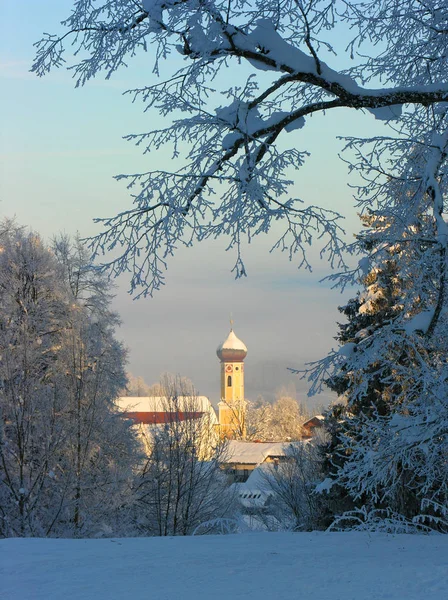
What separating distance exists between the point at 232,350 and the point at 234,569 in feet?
479

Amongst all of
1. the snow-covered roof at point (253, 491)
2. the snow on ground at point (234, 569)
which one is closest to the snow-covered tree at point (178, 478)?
the snow on ground at point (234, 569)

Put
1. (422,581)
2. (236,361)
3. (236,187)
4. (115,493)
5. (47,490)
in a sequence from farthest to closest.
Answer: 1. (236,361)
2. (115,493)
3. (47,490)
4. (236,187)
5. (422,581)

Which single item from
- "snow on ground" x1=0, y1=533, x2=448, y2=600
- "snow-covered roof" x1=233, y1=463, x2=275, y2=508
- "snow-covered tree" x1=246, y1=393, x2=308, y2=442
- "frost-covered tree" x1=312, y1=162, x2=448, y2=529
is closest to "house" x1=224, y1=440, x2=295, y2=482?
"snow-covered roof" x1=233, y1=463, x2=275, y2=508

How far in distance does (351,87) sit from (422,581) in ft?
14.1

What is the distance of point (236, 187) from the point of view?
6605mm

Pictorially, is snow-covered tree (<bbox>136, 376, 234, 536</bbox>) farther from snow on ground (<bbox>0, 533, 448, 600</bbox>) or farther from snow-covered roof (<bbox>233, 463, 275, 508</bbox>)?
snow-covered roof (<bbox>233, 463, 275, 508</bbox>)

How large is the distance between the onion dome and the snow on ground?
143030 mm

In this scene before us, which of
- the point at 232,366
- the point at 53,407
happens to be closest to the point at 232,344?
the point at 232,366

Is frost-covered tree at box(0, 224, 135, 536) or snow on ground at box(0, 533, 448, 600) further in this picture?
frost-covered tree at box(0, 224, 135, 536)

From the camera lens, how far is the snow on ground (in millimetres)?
5254

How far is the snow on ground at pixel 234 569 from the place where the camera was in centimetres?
525

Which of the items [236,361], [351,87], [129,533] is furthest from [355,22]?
[236,361]

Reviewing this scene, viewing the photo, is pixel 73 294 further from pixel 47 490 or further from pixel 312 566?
pixel 312 566

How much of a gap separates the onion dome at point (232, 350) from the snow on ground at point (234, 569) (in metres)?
143
